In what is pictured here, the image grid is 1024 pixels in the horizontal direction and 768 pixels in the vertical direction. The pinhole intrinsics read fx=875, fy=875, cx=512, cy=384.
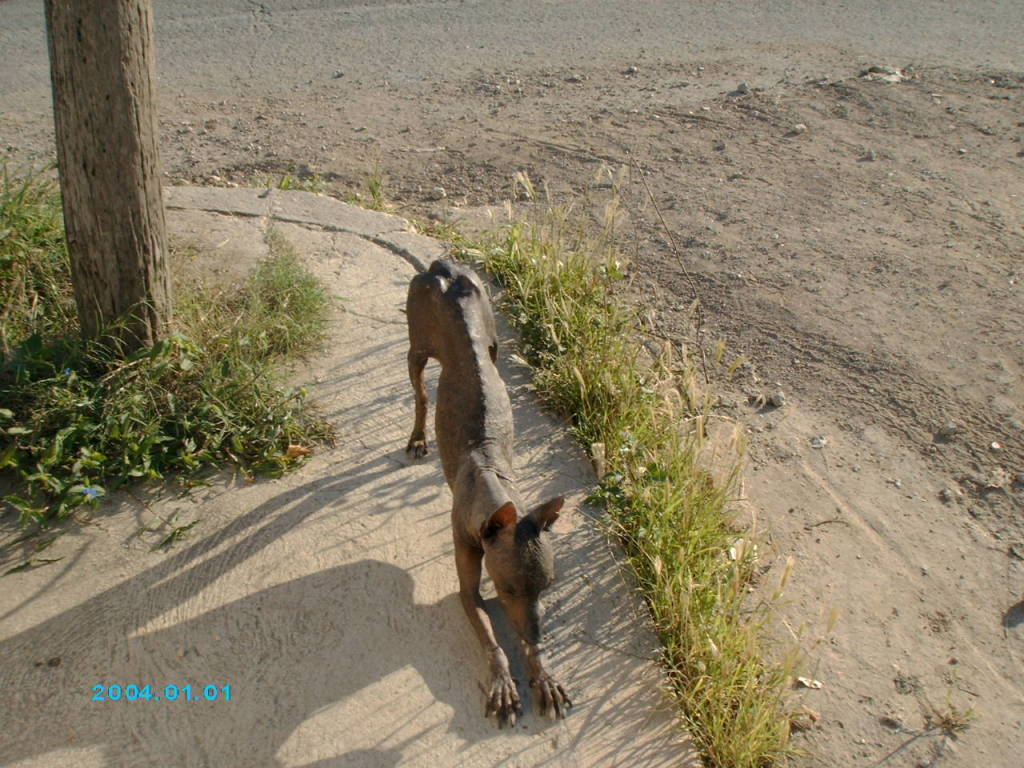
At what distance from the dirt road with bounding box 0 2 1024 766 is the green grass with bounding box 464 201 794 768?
33 cm

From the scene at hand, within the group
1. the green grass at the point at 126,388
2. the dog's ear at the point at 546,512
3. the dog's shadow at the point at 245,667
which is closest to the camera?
the dog's ear at the point at 546,512

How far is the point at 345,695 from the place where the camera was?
3174mm

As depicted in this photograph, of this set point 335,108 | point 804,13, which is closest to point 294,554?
point 335,108

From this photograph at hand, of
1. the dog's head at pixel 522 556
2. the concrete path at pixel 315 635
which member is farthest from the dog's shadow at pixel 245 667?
the dog's head at pixel 522 556

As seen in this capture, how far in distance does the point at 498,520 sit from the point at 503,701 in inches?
28.5

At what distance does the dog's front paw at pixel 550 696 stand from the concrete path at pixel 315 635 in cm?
5

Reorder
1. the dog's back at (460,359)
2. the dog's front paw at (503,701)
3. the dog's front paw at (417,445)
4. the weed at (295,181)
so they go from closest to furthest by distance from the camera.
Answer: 1. the dog's front paw at (503,701)
2. the dog's back at (460,359)
3. the dog's front paw at (417,445)
4. the weed at (295,181)

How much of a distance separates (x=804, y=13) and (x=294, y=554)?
916 centimetres

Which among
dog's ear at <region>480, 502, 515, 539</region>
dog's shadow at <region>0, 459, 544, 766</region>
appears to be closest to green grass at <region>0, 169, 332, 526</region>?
dog's shadow at <region>0, 459, 544, 766</region>

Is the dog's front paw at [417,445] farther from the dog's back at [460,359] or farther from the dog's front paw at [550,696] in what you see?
the dog's front paw at [550,696]

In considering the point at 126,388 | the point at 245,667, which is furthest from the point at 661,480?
the point at 126,388

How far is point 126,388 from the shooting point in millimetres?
4055

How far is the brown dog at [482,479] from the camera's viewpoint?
9.37ft

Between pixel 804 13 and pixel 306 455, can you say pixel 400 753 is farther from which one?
pixel 804 13
